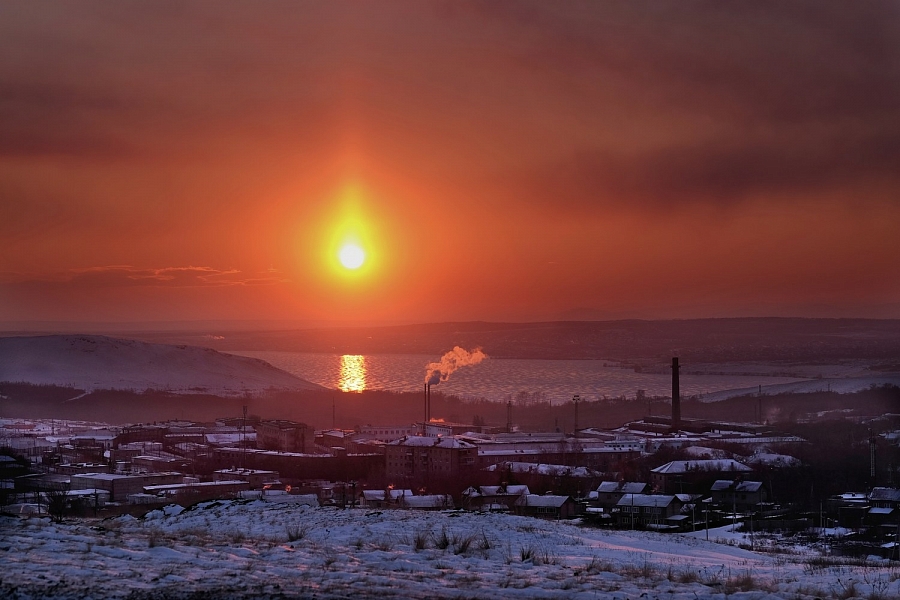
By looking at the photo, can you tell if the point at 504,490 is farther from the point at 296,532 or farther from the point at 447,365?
the point at 447,365

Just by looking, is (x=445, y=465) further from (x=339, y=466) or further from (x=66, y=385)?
(x=66, y=385)

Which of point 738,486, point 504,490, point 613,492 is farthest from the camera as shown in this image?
point 738,486

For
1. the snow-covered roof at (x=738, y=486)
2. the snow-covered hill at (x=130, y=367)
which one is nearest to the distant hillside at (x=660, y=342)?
the snow-covered hill at (x=130, y=367)

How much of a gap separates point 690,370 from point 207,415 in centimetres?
7516

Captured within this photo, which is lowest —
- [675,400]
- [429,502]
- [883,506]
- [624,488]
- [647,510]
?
[883,506]

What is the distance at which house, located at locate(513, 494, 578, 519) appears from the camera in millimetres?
22891

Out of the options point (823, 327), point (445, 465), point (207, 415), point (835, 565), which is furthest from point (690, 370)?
point (835, 565)

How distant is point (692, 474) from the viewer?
35.5 m

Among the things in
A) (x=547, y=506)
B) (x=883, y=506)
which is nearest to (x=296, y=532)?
(x=547, y=506)

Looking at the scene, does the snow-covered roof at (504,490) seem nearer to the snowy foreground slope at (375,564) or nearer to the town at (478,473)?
the town at (478,473)

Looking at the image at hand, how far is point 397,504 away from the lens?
69.6 feet

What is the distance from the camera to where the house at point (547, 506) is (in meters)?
22.9

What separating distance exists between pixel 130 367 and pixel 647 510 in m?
77.8

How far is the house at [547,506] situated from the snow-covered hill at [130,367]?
63.3 meters
